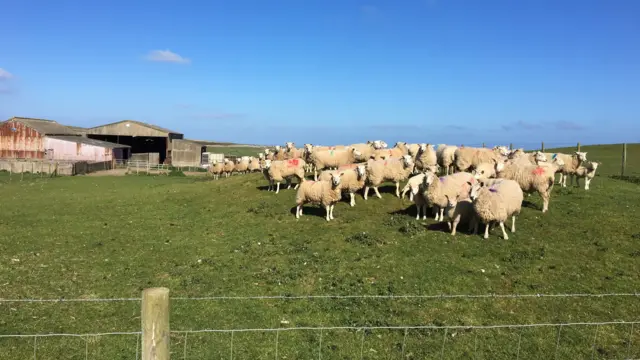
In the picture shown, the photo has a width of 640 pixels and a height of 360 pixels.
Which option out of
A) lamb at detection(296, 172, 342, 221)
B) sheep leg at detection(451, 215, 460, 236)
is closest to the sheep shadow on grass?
lamb at detection(296, 172, 342, 221)

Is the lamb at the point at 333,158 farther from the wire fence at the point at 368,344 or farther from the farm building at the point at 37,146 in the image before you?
the farm building at the point at 37,146

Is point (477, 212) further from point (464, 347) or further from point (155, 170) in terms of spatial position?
point (155, 170)

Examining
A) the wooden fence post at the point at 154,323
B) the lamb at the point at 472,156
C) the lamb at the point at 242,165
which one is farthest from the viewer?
the lamb at the point at 242,165

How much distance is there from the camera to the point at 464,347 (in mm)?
8570

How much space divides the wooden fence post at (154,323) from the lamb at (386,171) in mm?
15570

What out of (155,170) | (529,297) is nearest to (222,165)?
(155,170)

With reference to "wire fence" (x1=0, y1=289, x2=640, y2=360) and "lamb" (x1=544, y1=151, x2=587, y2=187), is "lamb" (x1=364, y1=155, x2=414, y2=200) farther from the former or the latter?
"wire fence" (x1=0, y1=289, x2=640, y2=360)

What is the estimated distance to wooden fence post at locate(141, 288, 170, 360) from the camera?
437 cm

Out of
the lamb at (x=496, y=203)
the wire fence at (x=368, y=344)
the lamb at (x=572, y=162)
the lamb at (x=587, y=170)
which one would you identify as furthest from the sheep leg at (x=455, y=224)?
the lamb at (x=587, y=170)

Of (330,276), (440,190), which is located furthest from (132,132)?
(330,276)

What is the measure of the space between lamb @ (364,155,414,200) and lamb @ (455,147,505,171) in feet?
13.0

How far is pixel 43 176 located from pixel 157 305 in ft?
146

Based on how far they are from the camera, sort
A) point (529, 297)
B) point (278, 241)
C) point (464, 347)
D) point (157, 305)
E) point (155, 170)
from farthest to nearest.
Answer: point (155, 170), point (278, 241), point (529, 297), point (464, 347), point (157, 305)

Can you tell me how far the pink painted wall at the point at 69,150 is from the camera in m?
52.0
